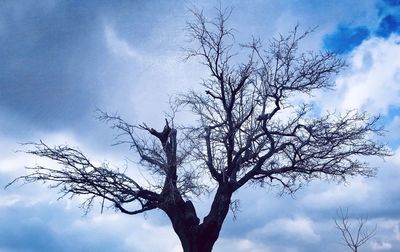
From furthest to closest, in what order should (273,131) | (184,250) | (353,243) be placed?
(353,243), (273,131), (184,250)

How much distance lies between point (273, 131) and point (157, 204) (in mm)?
3931

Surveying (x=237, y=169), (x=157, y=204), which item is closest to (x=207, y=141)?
(x=237, y=169)

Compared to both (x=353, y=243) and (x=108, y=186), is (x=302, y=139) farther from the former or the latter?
(x=108, y=186)

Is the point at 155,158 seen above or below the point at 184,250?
above

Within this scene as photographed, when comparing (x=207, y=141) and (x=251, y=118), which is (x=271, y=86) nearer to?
(x=251, y=118)

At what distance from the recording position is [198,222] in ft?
41.6

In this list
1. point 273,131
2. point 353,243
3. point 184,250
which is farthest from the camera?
point 353,243

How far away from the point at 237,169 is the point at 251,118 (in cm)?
172

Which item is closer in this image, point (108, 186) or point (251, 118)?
point (108, 186)

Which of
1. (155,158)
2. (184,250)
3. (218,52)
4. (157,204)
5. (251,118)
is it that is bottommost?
(184,250)

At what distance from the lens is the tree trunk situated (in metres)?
12.4

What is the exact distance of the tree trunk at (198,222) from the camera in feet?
40.7

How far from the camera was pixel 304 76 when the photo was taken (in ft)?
44.2

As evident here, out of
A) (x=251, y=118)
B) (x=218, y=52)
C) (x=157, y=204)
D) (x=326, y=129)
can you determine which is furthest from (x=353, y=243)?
(x=218, y=52)
